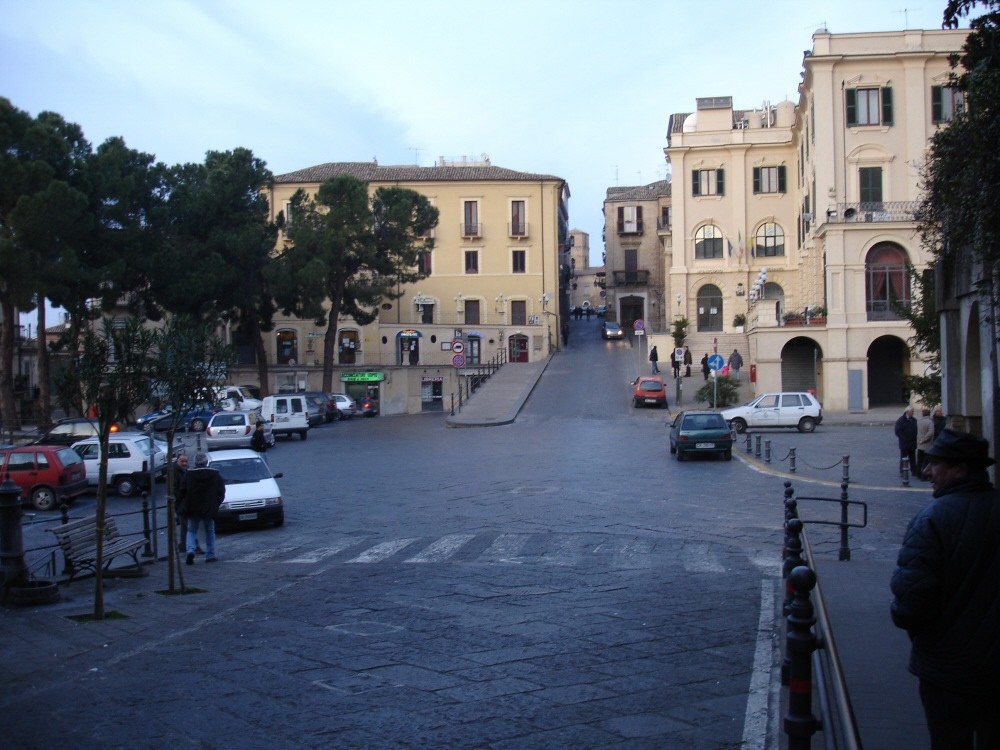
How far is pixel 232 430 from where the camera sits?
35.7 m

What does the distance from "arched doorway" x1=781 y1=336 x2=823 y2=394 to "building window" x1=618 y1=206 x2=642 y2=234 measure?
1659 inches

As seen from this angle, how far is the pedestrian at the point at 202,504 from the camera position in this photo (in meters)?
14.4

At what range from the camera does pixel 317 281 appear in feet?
171

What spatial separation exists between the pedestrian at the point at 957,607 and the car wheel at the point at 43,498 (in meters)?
22.2

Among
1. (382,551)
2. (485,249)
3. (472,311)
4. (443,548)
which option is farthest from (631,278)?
(382,551)

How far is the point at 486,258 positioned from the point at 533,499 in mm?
52144

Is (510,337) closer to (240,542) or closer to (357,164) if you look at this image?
(357,164)

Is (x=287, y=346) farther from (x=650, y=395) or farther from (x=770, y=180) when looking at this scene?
(x=770, y=180)

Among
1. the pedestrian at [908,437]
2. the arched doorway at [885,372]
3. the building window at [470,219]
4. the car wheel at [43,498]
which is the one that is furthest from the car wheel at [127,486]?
the building window at [470,219]

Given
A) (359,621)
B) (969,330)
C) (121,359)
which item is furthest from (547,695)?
(121,359)

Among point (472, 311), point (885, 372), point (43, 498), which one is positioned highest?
point (472, 311)

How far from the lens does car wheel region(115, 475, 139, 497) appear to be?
24.8 metres

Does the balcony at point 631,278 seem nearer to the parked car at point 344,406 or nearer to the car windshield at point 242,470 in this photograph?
the parked car at point 344,406

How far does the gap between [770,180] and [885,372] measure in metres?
18.6
